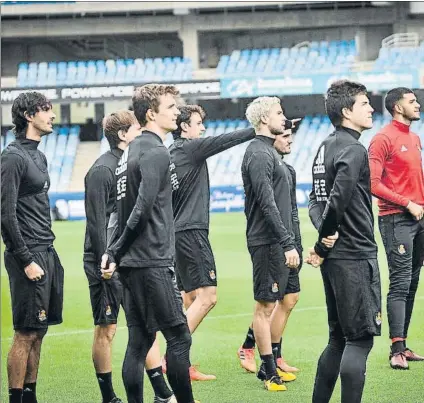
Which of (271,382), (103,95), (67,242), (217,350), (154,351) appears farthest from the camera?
Result: (103,95)

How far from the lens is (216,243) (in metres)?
18.3

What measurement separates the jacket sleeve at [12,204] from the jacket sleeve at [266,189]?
165cm

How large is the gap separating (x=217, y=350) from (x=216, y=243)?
383 inches

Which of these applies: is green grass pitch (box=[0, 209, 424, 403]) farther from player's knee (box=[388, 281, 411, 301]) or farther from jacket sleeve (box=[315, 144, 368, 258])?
jacket sleeve (box=[315, 144, 368, 258])

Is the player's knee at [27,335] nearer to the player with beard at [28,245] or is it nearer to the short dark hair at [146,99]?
the player with beard at [28,245]

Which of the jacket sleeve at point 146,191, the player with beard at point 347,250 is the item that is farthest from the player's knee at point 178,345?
the player with beard at point 347,250

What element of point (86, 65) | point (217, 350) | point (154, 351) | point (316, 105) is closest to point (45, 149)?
point (86, 65)

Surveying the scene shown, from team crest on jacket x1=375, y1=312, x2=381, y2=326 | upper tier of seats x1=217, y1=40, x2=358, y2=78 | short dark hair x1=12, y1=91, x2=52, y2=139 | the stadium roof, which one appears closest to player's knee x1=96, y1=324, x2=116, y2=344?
short dark hair x1=12, y1=91, x2=52, y2=139

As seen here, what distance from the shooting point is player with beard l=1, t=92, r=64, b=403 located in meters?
5.97

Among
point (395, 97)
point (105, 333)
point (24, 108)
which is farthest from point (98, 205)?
point (395, 97)

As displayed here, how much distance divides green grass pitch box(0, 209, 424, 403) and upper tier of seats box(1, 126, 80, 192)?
17.9 metres

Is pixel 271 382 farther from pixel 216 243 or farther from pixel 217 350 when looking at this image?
pixel 216 243

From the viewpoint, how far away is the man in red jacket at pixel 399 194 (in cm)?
762

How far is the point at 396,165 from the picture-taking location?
7672mm
